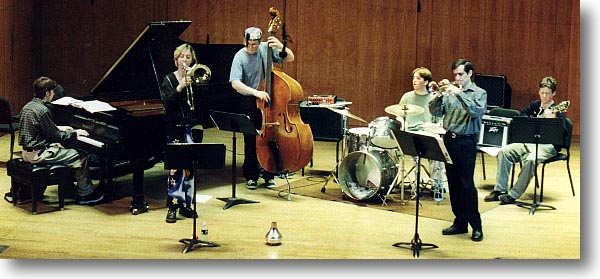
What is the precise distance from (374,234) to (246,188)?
5.68 feet

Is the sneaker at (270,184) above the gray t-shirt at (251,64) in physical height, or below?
below

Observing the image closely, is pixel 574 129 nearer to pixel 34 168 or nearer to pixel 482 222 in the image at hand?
pixel 482 222

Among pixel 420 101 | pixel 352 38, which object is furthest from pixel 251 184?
pixel 352 38

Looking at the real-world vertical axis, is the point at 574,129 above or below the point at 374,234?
above

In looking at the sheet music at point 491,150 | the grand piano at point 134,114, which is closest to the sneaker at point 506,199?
the sheet music at point 491,150

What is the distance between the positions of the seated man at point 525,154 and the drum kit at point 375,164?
510mm

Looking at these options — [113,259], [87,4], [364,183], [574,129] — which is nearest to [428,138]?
[364,183]

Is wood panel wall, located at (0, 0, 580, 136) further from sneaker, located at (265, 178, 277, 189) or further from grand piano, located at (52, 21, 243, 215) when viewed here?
sneaker, located at (265, 178, 277, 189)

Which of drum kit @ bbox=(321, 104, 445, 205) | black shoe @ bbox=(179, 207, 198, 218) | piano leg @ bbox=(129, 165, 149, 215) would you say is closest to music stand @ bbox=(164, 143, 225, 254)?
black shoe @ bbox=(179, 207, 198, 218)

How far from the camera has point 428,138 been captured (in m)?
6.79

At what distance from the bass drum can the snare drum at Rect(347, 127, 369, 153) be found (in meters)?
0.12

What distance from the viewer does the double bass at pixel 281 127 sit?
8250 millimetres

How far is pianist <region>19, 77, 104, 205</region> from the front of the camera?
7.84 meters

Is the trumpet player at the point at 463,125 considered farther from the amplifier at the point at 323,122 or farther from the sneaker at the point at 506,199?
the amplifier at the point at 323,122
